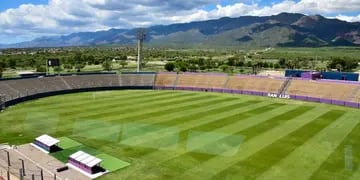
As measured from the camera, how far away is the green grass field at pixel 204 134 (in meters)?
25.7

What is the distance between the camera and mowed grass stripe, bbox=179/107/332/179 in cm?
2489

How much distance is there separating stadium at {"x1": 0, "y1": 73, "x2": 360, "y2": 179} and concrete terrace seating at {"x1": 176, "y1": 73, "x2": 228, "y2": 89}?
177 cm

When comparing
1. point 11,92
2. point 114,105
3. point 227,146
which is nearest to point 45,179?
point 227,146

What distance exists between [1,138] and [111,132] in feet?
35.7

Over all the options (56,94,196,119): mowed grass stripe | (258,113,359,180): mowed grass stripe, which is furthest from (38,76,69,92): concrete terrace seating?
(258,113,359,180): mowed grass stripe

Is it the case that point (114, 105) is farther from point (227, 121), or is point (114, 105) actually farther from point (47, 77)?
point (47, 77)

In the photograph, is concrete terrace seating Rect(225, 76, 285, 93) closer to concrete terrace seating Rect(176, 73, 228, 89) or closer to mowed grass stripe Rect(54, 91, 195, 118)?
concrete terrace seating Rect(176, 73, 228, 89)

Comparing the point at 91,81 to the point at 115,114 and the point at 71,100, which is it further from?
the point at 115,114

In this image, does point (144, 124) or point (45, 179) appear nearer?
point (45, 179)

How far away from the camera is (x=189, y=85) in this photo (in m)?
76.1

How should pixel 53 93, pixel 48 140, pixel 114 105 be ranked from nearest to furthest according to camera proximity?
pixel 48 140, pixel 114 105, pixel 53 93

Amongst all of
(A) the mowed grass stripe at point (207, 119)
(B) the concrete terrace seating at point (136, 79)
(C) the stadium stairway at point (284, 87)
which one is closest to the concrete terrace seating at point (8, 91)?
(B) the concrete terrace seating at point (136, 79)

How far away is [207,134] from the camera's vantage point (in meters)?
34.9

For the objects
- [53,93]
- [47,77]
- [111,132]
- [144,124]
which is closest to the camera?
[111,132]
